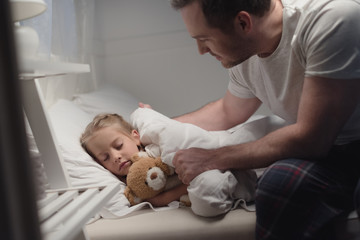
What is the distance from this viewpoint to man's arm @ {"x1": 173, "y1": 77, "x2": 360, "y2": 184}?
0.77m

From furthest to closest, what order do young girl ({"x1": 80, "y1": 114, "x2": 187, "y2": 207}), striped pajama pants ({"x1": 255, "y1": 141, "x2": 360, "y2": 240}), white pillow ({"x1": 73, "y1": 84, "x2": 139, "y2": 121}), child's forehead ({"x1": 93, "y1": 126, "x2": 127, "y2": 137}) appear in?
white pillow ({"x1": 73, "y1": 84, "x2": 139, "y2": 121}), child's forehead ({"x1": 93, "y1": 126, "x2": 127, "y2": 137}), young girl ({"x1": 80, "y1": 114, "x2": 187, "y2": 207}), striped pajama pants ({"x1": 255, "y1": 141, "x2": 360, "y2": 240})

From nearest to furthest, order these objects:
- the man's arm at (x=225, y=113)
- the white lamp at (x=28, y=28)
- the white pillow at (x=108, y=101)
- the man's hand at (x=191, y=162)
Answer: the white lamp at (x=28, y=28), the man's hand at (x=191, y=162), the man's arm at (x=225, y=113), the white pillow at (x=108, y=101)

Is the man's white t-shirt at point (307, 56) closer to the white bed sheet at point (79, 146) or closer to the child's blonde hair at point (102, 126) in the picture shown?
the white bed sheet at point (79, 146)

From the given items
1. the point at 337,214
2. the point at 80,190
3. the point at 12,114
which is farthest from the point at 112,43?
Result: the point at 12,114

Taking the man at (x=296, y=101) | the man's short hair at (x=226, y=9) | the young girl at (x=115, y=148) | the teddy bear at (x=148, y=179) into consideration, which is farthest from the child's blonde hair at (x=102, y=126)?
the man's short hair at (x=226, y=9)

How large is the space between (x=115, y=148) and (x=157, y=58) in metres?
1.06

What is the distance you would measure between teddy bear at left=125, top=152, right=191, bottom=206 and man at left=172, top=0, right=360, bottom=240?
0.07 m

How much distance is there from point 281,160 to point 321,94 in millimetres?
170

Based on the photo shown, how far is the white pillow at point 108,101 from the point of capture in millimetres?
1532

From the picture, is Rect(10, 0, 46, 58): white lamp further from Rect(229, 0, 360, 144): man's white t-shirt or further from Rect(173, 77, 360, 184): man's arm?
Rect(229, 0, 360, 144): man's white t-shirt

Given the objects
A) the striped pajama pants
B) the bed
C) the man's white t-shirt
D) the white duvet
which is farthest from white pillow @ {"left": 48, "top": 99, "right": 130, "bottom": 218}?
the man's white t-shirt

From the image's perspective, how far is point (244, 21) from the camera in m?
0.88

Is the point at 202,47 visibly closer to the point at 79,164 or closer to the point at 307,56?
the point at 307,56

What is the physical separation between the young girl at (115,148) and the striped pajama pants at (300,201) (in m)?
0.27
